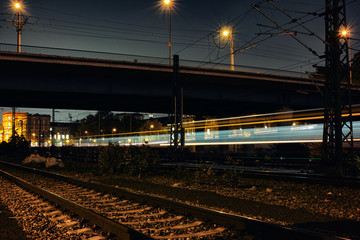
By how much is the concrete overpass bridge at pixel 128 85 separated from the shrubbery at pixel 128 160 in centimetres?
1601

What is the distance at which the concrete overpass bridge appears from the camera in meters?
33.4

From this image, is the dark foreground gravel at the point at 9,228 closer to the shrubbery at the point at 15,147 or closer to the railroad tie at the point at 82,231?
the railroad tie at the point at 82,231

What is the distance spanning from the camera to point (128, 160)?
62.7 ft

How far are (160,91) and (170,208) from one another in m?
31.7

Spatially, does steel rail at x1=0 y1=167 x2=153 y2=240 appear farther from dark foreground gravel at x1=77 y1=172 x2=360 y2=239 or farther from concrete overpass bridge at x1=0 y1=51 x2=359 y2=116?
concrete overpass bridge at x1=0 y1=51 x2=359 y2=116

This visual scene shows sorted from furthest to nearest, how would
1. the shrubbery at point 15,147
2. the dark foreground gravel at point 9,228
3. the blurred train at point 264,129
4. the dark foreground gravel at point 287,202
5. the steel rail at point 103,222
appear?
the shrubbery at point 15,147 < the blurred train at point 264,129 < the dark foreground gravel at point 287,202 < the dark foreground gravel at point 9,228 < the steel rail at point 103,222

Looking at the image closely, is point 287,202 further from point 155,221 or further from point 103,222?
point 103,222

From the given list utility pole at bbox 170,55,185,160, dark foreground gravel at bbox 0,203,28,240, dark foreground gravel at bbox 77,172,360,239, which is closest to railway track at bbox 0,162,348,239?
dark foreground gravel at bbox 0,203,28,240

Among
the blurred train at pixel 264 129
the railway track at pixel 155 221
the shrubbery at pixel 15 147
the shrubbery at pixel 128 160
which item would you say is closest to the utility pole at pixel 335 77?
the blurred train at pixel 264 129

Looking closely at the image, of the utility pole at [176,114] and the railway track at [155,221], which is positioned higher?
the utility pole at [176,114]

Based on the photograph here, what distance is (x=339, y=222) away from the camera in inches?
288

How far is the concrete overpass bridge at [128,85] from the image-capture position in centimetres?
3344

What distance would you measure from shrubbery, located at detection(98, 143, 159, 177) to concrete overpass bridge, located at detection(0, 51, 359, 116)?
16.0m

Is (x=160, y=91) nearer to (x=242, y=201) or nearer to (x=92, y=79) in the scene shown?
(x=92, y=79)
